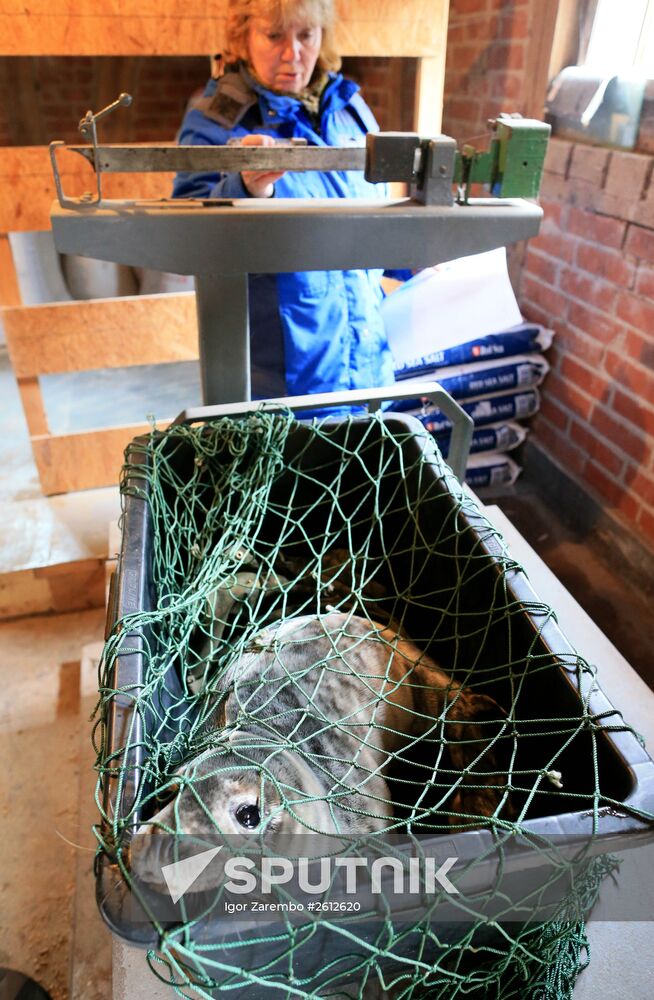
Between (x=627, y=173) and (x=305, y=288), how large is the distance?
115 centimetres

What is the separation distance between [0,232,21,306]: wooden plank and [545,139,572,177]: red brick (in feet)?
Result: 5.51

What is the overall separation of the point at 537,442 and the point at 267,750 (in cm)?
208

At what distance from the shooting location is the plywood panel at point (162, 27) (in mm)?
1752

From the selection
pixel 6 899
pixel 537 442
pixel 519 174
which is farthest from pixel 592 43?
pixel 6 899

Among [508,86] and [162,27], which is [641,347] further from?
[162,27]

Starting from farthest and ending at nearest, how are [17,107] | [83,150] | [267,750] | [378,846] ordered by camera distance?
[17,107]
[83,150]
[267,750]
[378,846]

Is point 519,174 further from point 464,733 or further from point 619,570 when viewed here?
point 619,570

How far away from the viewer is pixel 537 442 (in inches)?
105

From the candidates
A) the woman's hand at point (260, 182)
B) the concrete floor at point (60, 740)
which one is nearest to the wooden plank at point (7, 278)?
the concrete floor at point (60, 740)

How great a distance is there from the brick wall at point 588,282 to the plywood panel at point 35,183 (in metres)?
1.32

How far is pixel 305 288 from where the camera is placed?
4.81ft

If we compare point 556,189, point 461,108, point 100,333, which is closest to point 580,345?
point 556,189

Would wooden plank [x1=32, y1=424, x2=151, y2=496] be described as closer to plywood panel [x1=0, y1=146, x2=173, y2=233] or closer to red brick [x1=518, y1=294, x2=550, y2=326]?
plywood panel [x1=0, y1=146, x2=173, y2=233]

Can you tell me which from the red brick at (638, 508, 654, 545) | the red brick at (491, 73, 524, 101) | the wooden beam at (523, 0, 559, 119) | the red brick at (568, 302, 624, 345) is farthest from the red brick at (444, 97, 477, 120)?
the red brick at (638, 508, 654, 545)
